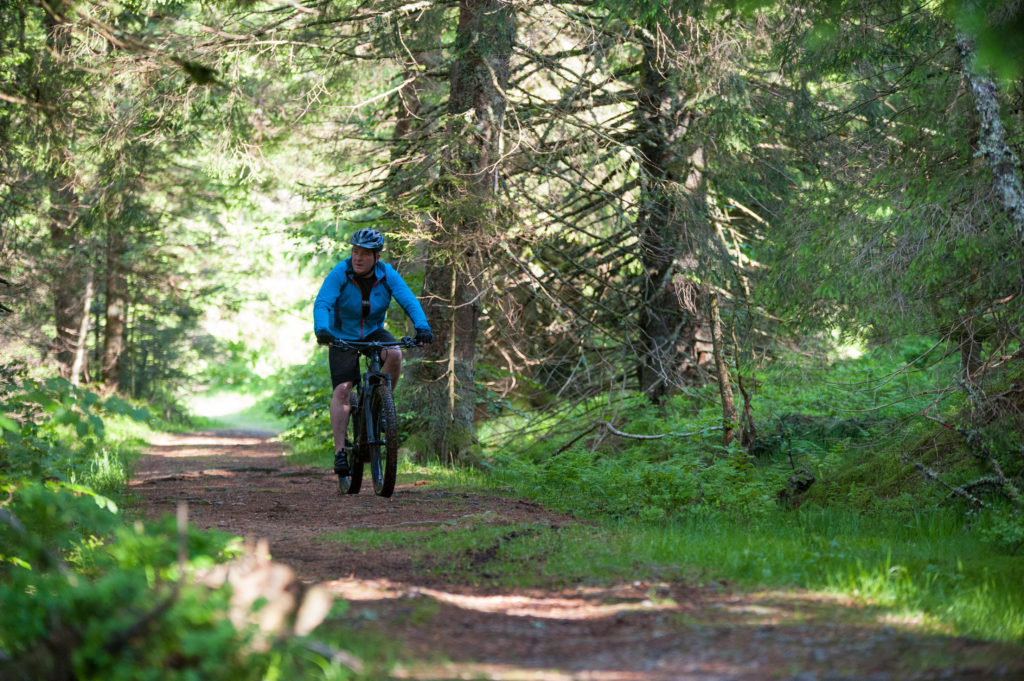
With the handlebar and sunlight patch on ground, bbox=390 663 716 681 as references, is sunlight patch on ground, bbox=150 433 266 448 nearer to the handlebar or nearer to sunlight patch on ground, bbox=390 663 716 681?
the handlebar

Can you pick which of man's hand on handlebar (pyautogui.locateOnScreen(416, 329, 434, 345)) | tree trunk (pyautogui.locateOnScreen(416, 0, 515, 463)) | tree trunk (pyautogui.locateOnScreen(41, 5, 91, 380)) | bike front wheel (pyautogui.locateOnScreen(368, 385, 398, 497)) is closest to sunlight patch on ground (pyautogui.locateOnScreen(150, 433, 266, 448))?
tree trunk (pyautogui.locateOnScreen(41, 5, 91, 380))

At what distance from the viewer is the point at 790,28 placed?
9109mm

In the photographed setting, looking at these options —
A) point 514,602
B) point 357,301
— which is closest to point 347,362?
point 357,301

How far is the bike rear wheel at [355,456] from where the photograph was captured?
8250 millimetres

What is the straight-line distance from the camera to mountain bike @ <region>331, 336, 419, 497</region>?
25.9 ft

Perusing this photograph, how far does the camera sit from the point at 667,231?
11539 mm

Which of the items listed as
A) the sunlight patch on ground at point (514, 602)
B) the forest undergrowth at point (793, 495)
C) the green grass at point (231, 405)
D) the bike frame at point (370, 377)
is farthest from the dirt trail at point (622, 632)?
the green grass at point (231, 405)

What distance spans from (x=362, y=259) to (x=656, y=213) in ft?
14.0

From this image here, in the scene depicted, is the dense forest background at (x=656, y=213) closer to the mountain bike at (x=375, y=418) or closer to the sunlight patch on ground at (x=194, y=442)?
the mountain bike at (x=375, y=418)

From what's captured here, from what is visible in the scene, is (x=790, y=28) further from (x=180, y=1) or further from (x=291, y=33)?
(x=180, y=1)

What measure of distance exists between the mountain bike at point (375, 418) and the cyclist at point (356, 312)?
0.09m

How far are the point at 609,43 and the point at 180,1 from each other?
19.1ft

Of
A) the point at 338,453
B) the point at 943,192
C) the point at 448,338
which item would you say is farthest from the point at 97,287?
the point at 943,192

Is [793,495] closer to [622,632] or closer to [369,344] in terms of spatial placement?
[369,344]
